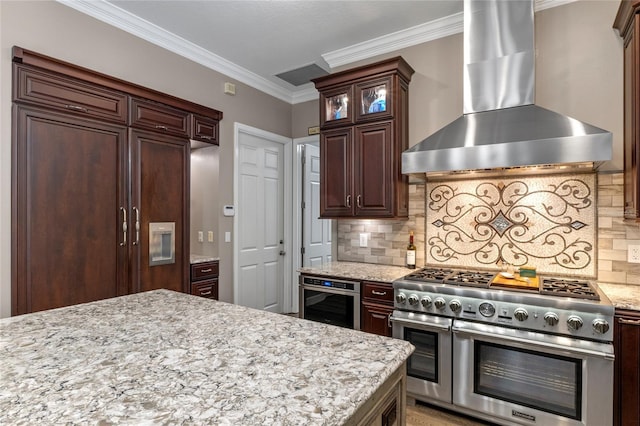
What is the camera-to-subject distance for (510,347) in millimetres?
2188

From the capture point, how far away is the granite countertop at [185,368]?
2.57 ft

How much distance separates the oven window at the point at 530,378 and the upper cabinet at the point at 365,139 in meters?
1.30

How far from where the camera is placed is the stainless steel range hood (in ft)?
7.04

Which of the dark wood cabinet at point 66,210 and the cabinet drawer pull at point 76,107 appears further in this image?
the cabinet drawer pull at point 76,107

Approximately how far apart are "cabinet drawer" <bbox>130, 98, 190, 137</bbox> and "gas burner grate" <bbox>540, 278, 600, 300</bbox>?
3.16m

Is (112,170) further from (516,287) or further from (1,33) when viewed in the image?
(516,287)

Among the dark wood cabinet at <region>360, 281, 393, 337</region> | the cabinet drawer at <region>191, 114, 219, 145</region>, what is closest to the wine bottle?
the dark wood cabinet at <region>360, 281, 393, 337</region>

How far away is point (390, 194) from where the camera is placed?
3020mm

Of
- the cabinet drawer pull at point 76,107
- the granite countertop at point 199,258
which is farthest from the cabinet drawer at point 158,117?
the granite countertop at point 199,258

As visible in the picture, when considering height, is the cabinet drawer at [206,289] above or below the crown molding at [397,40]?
below

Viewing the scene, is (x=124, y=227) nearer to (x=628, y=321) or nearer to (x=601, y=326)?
(x=601, y=326)

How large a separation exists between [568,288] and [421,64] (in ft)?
7.27

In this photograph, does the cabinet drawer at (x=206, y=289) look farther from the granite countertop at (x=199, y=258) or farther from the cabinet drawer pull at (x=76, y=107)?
the cabinet drawer pull at (x=76, y=107)

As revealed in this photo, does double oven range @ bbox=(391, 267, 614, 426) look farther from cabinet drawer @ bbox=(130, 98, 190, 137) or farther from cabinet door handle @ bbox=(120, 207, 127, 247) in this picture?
cabinet drawer @ bbox=(130, 98, 190, 137)
